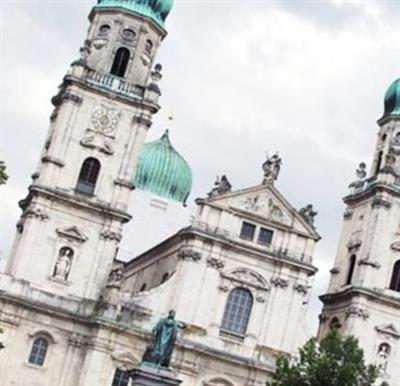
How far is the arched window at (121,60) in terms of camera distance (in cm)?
5791

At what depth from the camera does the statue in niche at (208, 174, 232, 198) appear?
56531mm

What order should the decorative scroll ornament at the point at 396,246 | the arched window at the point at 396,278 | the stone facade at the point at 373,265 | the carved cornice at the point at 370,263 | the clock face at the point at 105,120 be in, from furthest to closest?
the decorative scroll ornament at the point at 396,246, the arched window at the point at 396,278, the carved cornice at the point at 370,263, the stone facade at the point at 373,265, the clock face at the point at 105,120

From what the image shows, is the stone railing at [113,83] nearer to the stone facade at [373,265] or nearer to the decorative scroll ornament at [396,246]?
the stone facade at [373,265]

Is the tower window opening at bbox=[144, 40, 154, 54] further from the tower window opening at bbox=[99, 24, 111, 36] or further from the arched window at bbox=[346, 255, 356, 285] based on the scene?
the arched window at bbox=[346, 255, 356, 285]

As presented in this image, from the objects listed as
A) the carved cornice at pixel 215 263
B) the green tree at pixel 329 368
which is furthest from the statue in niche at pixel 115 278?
the green tree at pixel 329 368

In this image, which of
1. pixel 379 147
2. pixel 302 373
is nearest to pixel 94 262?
pixel 302 373

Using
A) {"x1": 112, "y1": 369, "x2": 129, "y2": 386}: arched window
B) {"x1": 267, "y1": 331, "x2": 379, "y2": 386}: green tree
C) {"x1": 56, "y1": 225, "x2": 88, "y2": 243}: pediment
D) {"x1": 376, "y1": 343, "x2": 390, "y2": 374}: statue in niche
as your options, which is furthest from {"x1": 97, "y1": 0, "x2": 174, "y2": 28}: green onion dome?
{"x1": 267, "y1": 331, "x2": 379, "y2": 386}: green tree

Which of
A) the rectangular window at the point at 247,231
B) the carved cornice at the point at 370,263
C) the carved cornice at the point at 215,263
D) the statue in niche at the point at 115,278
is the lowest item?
the statue in niche at the point at 115,278

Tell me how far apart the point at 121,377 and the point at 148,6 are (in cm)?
1894

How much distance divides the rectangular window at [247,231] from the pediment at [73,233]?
778 cm

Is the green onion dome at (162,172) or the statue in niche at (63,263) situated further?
the green onion dome at (162,172)

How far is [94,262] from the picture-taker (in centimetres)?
5444

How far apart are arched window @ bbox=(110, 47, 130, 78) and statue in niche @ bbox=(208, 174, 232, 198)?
24.2ft

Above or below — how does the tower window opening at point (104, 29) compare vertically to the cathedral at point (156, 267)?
above
